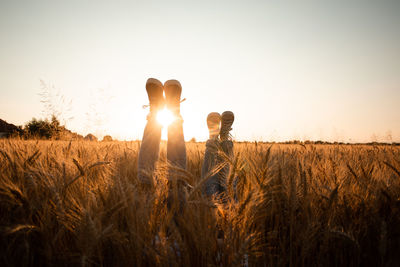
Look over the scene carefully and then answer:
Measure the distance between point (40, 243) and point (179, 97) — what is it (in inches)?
67.7

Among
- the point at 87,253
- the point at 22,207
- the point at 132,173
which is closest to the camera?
the point at 87,253

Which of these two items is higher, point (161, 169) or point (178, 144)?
point (178, 144)

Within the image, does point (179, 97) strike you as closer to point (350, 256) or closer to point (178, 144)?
point (178, 144)

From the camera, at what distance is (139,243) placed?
2.19ft

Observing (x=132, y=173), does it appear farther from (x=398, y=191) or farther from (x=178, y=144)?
(x=398, y=191)

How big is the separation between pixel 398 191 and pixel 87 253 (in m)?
1.64

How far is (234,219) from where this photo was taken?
76 cm

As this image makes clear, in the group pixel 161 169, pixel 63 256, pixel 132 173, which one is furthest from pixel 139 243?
pixel 132 173

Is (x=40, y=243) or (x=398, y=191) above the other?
(x=398, y=191)

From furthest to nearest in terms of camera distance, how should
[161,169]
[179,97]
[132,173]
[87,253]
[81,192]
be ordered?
1. [179,97]
2. [132,173]
3. [161,169]
4. [81,192]
5. [87,253]

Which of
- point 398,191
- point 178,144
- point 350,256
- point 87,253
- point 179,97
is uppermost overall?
point 179,97

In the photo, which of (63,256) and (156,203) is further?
(156,203)

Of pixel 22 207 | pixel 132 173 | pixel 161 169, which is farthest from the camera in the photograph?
pixel 132 173

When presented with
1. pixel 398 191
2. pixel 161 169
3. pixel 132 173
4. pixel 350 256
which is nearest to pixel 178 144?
pixel 132 173
